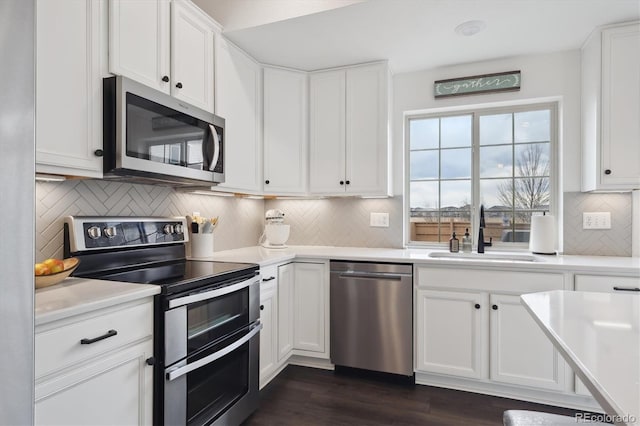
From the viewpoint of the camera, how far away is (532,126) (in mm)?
2955

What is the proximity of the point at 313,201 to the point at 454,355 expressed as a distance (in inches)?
67.9

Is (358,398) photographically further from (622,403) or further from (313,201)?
(622,403)

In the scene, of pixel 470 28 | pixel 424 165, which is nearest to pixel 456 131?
pixel 424 165

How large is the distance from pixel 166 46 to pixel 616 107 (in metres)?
2.87

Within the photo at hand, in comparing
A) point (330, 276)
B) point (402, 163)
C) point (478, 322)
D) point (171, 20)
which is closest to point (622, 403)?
point (478, 322)

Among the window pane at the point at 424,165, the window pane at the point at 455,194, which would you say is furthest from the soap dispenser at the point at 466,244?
the window pane at the point at 424,165

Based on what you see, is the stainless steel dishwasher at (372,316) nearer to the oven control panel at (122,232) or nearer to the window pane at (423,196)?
the window pane at (423,196)

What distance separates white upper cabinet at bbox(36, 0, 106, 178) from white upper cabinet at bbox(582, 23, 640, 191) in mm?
2994

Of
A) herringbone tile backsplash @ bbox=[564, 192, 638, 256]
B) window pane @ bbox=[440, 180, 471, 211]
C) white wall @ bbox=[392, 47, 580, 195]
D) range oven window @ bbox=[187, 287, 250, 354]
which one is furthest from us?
window pane @ bbox=[440, 180, 471, 211]

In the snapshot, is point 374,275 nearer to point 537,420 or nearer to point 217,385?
point 217,385

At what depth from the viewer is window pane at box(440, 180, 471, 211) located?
122 inches

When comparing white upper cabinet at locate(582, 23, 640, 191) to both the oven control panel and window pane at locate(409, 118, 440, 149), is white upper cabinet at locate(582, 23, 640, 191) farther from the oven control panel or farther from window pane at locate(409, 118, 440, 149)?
the oven control panel

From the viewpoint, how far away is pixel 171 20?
1989 millimetres

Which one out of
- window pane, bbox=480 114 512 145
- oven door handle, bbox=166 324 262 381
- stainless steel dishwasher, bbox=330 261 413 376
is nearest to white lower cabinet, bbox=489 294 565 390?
stainless steel dishwasher, bbox=330 261 413 376
